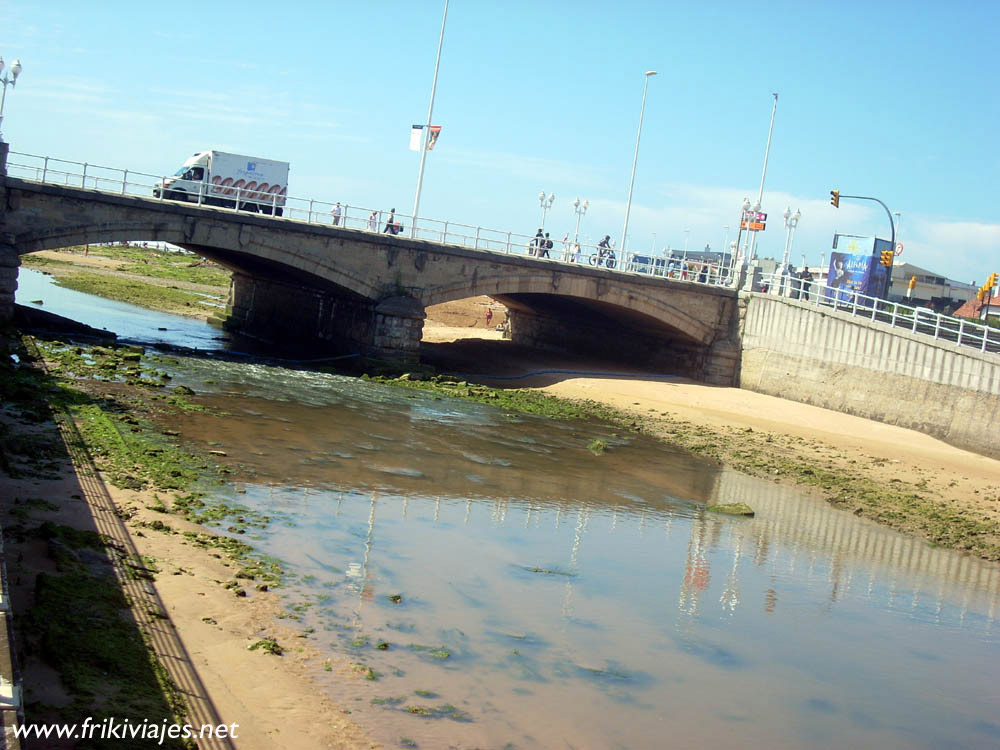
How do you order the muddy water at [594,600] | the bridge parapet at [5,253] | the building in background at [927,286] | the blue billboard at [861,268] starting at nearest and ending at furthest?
the muddy water at [594,600] → the bridge parapet at [5,253] → the blue billboard at [861,268] → the building in background at [927,286]

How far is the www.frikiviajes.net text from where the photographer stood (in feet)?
26.5

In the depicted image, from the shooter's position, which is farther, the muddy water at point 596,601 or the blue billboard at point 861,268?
the blue billboard at point 861,268

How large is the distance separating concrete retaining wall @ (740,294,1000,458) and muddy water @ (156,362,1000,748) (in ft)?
43.5

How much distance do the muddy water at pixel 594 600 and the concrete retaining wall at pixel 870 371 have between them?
1352cm

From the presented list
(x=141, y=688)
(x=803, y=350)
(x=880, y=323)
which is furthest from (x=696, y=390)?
(x=141, y=688)

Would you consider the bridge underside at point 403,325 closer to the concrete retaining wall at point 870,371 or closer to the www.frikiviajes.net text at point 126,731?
the concrete retaining wall at point 870,371

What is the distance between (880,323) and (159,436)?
1138 inches

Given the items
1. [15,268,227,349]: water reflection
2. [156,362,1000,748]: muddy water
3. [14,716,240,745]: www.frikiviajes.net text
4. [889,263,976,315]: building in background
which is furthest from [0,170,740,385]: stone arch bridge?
[889,263,976,315]: building in background

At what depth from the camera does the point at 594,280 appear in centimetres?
4362

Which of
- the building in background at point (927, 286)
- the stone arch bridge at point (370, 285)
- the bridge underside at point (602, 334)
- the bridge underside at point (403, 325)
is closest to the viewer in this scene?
the stone arch bridge at point (370, 285)

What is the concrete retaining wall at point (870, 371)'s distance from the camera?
34844 millimetres

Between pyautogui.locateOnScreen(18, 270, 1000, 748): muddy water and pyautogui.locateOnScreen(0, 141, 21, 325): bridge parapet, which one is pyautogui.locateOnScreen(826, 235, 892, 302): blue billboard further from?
pyautogui.locateOnScreen(0, 141, 21, 325): bridge parapet

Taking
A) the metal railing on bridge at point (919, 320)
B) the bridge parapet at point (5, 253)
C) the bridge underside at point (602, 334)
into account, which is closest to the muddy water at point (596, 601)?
the bridge parapet at point (5, 253)

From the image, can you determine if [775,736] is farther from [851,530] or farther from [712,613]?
[851,530]
